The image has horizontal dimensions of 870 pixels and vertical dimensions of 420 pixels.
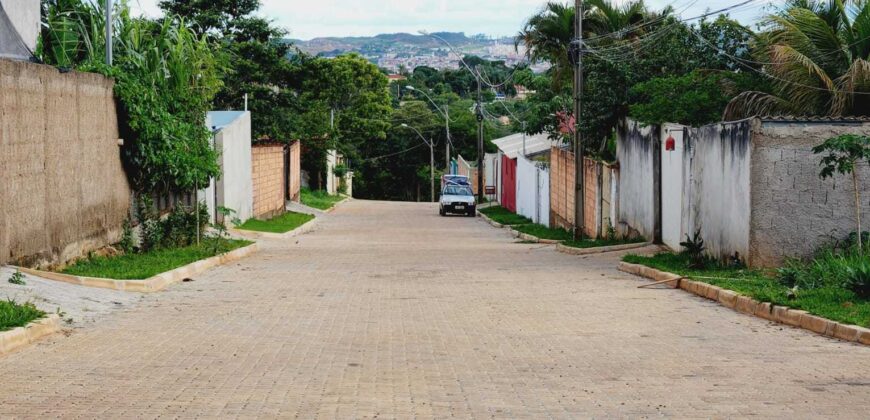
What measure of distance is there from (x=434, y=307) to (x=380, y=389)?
6.00 meters

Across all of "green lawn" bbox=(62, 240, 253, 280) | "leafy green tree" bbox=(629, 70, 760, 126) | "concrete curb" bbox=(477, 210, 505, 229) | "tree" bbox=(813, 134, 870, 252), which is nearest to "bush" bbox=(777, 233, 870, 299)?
"tree" bbox=(813, 134, 870, 252)

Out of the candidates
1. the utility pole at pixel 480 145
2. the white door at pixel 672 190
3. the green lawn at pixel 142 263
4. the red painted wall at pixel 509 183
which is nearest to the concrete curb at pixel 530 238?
the white door at pixel 672 190

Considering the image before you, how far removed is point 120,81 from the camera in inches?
814

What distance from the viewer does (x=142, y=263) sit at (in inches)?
743

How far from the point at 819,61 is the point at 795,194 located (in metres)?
6.67

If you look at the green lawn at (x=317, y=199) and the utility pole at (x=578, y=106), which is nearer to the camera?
the utility pole at (x=578, y=106)

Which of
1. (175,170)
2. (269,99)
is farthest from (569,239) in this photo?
(269,99)

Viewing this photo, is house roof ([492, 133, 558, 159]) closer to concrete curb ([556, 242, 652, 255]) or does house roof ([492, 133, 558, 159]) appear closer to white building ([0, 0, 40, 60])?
concrete curb ([556, 242, 652, 255])

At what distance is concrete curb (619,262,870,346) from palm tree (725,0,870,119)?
6.39m

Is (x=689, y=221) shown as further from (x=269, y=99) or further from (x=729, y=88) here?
(x=269, y=99)

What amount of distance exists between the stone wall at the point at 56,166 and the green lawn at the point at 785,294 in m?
9.33

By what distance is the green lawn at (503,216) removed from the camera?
1793 inches

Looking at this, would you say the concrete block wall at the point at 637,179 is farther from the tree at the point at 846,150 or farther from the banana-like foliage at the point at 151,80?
the banana-like foliage at the point at 151,80

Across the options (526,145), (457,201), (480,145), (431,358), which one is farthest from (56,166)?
(480,145)
